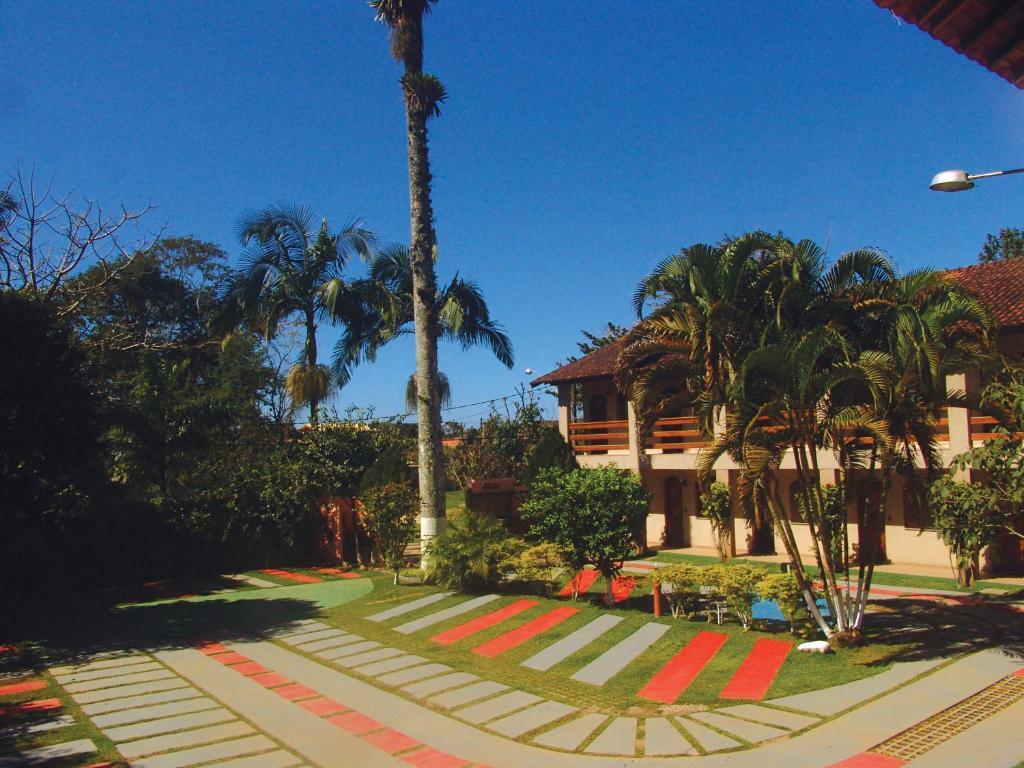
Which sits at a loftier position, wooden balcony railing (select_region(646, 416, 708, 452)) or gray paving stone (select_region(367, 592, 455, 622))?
wooden balcony railing (select_region(646, 416, 708, 452))

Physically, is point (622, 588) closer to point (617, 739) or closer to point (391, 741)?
point (617, 739)

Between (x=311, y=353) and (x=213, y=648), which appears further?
(x=311, y=353)

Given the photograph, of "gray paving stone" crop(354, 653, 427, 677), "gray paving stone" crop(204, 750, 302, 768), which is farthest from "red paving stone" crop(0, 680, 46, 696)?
"gray paving stone" crop(204, 750, 302, 768)

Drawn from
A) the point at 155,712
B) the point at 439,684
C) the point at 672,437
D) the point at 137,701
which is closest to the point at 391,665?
the point at 439,684

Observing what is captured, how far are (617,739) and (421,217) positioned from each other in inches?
522

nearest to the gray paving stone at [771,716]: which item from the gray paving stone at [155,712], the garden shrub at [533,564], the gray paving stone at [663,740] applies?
the gray paving stone at [663,740]

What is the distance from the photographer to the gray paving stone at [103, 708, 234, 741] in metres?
8.63

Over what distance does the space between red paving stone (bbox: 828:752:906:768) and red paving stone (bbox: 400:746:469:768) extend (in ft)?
11.2

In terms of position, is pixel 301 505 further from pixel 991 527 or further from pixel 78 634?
pixel 991 527

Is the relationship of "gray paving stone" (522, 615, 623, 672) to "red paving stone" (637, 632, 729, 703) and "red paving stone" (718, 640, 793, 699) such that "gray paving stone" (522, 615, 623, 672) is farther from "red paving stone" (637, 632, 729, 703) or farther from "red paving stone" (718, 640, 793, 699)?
"red paving stone" (718, 640, 793, 699)

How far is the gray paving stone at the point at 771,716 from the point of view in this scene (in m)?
8.08

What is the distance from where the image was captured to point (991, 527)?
9.75 meters

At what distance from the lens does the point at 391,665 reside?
37.1ft

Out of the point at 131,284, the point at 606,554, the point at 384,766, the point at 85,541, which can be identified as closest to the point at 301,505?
the point at 85,541
